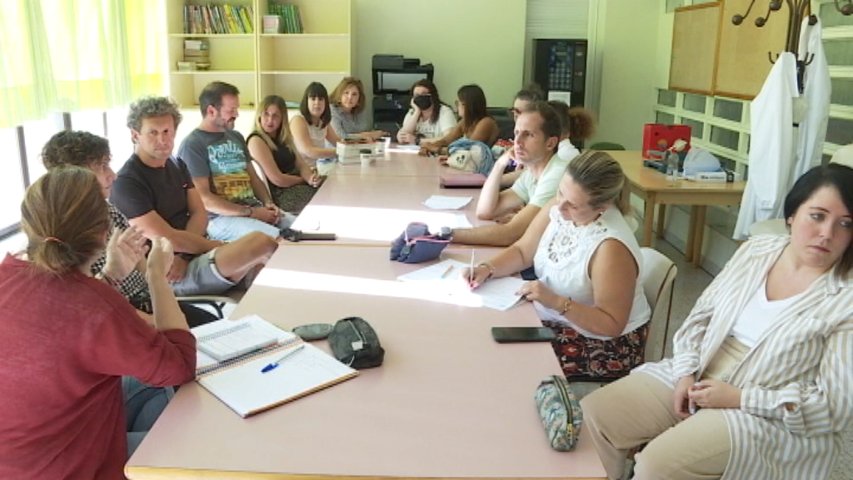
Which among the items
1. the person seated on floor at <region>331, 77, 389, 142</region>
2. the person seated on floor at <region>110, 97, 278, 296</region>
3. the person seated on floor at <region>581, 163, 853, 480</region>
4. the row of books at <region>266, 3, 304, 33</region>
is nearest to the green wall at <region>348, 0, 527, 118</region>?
the row of books at <region>266, 3, 304, 33</region>

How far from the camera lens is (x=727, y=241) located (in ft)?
14.9

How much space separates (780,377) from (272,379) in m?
1.21

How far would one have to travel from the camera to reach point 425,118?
570cm

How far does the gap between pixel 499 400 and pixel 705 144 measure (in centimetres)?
443

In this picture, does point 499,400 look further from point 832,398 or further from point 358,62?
point 358,62

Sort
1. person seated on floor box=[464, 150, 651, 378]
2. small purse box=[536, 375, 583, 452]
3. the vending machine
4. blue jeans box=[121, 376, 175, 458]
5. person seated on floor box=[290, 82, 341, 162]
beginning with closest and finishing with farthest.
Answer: small purse box=[536, 375, 583, 452]
blue jeans box=[121, 376, 175, 458]
person seated on floor box=[464, 150, 651, 378]
person seated on floor box=[290, 82, 341, 162]
the vending machine

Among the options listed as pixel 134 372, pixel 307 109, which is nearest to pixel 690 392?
pixel 134 372

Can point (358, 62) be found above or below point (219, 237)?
above

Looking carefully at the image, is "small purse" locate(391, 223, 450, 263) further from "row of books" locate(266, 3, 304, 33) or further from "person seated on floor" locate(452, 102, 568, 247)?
"row of books" locate(266, 3, 304, 33)

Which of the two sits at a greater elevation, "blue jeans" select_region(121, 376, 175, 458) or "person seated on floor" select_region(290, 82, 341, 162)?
"person seated on floor" select_region(290, 82, 341, 162)

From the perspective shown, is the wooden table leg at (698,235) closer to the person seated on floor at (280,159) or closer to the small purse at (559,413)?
the person seated on floor at (280,159)

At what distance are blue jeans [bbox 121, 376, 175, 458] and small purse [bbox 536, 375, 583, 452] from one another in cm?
100

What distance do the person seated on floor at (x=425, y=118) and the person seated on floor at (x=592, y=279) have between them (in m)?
3.42

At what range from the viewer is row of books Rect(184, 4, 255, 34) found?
6.21m
